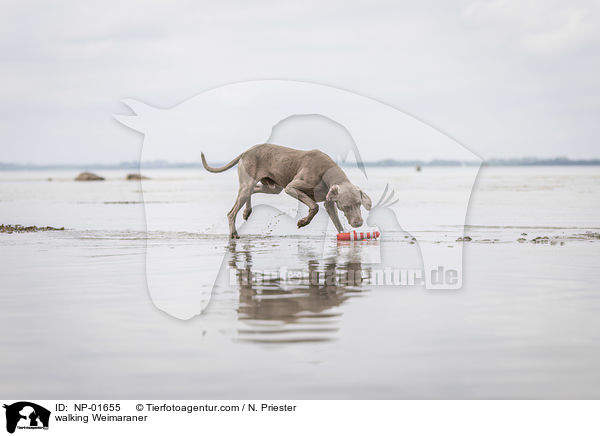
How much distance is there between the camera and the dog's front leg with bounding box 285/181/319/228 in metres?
14.2

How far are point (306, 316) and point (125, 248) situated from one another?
24.0 feet

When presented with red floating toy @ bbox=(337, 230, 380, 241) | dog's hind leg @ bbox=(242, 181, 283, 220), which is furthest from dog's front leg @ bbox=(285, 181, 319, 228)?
dog's hind leg @ bbox=(242, 181, 283, 220)

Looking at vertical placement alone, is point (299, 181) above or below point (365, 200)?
above

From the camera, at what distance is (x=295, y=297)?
806 cm

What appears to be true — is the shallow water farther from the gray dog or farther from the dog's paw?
the dog's paw

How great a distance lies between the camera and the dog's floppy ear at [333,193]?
44.8 ft

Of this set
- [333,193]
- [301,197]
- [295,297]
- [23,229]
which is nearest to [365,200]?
[333,193]

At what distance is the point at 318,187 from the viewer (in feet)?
47.5

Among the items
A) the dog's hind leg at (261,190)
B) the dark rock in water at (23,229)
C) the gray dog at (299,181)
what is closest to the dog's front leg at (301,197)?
the gray dog at (299,181)

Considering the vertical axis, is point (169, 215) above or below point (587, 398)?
above

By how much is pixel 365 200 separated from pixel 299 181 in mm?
1517

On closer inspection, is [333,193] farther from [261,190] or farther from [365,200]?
[261,190]
